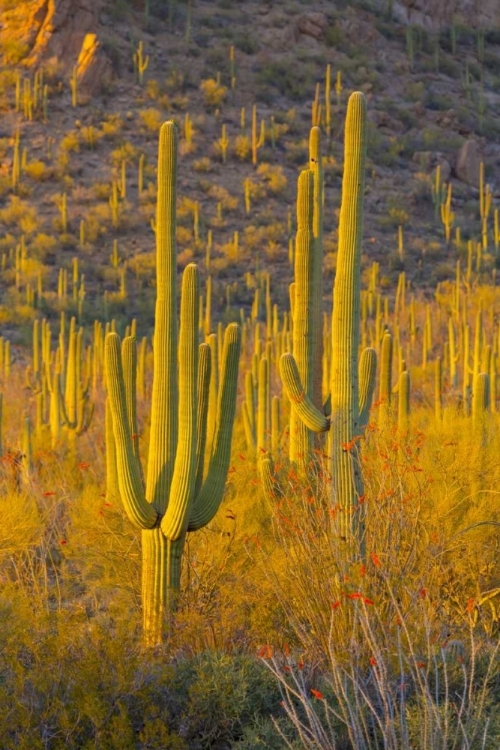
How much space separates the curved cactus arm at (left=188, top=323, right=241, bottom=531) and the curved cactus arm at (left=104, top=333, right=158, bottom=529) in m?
0.35

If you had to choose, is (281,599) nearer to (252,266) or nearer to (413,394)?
(413,394)

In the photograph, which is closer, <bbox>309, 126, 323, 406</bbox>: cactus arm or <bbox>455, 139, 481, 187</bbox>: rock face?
<bbox>309, 126, 323, 406</bbox>: cactus arm

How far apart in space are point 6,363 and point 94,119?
17012mm

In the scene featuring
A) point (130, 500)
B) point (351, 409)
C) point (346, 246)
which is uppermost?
point (346, 246)

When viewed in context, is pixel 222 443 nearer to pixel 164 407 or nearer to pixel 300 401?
pixel 164 407

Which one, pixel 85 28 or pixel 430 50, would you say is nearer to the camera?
pixel 85 28

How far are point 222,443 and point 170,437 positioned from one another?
1.21 feet

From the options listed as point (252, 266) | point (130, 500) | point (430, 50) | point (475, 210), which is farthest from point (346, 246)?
point (430, 50)

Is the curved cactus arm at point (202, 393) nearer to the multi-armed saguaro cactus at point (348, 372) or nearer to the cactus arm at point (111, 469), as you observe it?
the multi-armed saguaro cactus at point (348, 372)

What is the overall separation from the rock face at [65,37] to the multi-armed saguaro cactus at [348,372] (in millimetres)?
30499

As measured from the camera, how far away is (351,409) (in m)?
6.96

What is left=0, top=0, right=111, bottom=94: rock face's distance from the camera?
36312mm

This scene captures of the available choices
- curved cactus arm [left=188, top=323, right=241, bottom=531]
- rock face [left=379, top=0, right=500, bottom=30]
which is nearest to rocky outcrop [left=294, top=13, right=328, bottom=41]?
rock face [left=379, top=0, right=500, bottom=30]

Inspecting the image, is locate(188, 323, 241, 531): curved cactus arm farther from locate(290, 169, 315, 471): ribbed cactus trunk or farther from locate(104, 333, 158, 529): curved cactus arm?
locate(290, 169, 315, 471): ribbed cactus trunk
